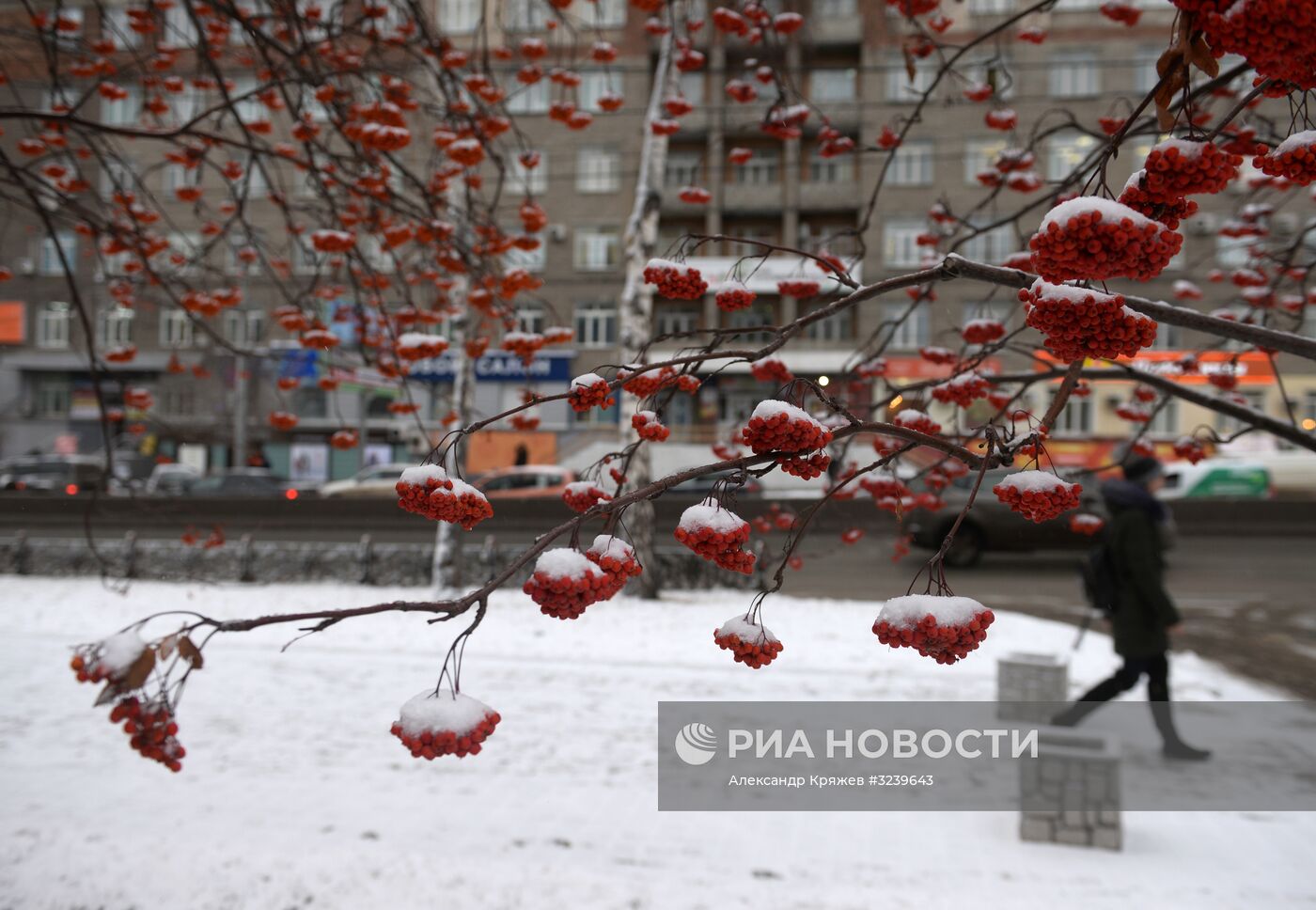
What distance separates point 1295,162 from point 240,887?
3752mm

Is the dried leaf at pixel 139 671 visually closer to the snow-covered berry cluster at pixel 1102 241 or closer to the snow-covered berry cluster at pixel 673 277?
the snow-covered berry cluster at pixel 673 277

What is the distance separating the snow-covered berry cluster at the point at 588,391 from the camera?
5.39 ft

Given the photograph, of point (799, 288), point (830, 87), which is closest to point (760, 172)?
point (830, 87)

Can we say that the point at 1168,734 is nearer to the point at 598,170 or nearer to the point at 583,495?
the point at 583,495

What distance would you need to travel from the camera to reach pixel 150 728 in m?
1.84

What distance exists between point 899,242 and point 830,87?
4.49 metres

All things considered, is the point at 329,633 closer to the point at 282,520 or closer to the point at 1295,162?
the point at 1295,162

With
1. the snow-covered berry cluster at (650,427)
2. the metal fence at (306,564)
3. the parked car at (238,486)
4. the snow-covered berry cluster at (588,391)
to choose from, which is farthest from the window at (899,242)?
the snow-covered berry cluster at (588,391)

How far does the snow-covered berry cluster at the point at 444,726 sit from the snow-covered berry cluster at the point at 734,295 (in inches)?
38.9

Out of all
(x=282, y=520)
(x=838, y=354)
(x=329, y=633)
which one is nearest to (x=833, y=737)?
(x=329, y=633)

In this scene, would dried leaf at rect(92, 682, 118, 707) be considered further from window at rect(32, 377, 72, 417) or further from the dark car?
window at rect(32, 377, 72, 417)

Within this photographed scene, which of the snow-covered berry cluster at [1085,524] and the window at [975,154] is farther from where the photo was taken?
the window at [975,154]

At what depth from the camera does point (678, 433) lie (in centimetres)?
2331

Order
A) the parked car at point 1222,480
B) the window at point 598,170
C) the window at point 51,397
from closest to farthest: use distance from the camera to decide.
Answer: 1. the parked car at point 1222,480
2. the window at point 598,170
3. the window at point 51,397
